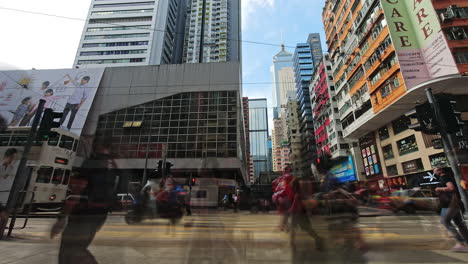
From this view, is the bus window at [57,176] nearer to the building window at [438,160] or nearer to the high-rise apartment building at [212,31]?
the building window at [438,160]

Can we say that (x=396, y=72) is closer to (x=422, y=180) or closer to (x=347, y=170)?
(x=422, y=180)

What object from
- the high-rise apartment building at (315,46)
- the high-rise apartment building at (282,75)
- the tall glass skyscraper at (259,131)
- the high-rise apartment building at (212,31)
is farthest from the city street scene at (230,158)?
the high-rise apartment building at (282,75)

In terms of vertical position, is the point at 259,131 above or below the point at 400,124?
above

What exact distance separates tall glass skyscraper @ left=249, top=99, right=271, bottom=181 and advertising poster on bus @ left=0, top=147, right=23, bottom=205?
83.0 m

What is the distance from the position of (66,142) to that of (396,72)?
31683 mm

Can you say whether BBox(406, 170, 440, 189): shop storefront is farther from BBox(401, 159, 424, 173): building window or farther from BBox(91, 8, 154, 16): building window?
BBox(91, 8, 154, 16): building window

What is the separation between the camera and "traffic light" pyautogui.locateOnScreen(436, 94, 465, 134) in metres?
5.72

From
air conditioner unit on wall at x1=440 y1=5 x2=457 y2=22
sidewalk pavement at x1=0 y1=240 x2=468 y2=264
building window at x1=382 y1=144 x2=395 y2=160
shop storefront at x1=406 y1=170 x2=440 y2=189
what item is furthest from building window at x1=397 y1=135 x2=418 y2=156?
sidewalk pavement at x1=0 y1=240 x2=468 y2=264

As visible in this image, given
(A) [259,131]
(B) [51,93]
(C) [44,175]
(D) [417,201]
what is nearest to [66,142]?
(C) [44,175]

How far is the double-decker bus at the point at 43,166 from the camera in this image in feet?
45.8

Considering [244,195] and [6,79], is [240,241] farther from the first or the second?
[6,79]

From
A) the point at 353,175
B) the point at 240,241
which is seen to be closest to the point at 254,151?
the point at 353,175

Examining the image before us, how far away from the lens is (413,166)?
2061cm

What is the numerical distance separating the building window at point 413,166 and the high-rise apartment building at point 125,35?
57420 mm
